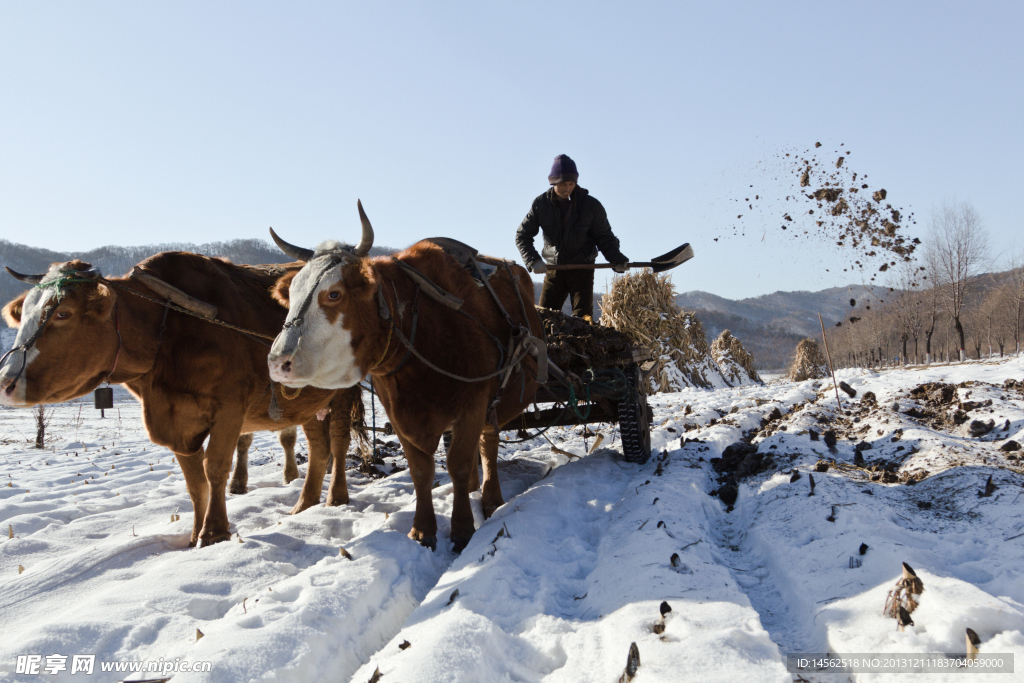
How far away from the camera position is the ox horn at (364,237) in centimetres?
355

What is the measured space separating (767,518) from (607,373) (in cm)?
224

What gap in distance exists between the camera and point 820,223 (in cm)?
1095

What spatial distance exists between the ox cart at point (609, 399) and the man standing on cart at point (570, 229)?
779 mm

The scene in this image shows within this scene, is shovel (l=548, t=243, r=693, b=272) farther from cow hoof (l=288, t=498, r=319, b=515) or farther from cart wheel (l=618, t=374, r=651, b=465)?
cow hoof (l=288, t=498, r=319, b=515)

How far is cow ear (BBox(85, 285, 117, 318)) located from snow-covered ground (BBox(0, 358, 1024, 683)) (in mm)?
1446

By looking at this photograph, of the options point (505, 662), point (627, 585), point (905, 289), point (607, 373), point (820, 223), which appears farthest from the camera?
point (905, 289)

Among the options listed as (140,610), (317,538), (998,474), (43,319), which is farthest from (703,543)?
(43,319)

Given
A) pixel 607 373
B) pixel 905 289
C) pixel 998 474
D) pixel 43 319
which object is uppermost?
pixel 905 289

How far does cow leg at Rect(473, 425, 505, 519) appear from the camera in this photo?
4.95 m

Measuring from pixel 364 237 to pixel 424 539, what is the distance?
1.97 metres

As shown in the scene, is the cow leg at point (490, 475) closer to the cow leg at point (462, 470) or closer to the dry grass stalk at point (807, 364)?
the cow leg at point (462, 470)

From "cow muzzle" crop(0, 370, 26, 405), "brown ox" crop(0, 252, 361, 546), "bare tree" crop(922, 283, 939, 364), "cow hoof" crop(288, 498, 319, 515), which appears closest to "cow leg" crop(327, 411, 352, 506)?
"cow hoof" crop(288, 498, 319, 515)

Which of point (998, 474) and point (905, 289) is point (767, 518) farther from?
point (905, 289)

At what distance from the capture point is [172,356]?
4.07 meters
